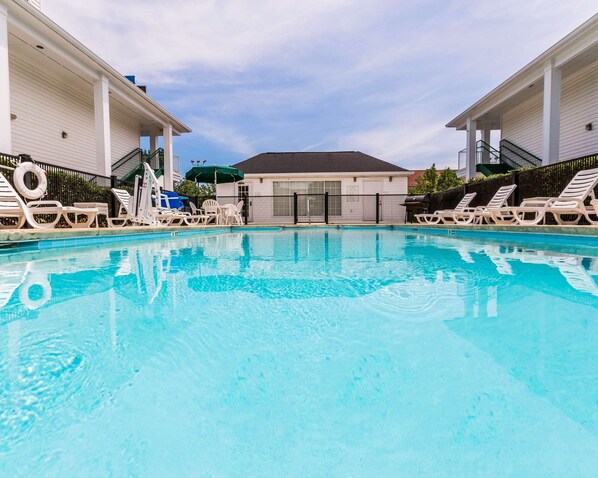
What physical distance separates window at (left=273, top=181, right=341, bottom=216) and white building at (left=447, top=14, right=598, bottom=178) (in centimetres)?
650

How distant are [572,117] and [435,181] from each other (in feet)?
29.8

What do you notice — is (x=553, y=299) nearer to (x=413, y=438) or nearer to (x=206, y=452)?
(x=413, y=438)

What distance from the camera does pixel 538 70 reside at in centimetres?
1088

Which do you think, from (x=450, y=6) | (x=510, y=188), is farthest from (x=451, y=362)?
(x=450, y=6)

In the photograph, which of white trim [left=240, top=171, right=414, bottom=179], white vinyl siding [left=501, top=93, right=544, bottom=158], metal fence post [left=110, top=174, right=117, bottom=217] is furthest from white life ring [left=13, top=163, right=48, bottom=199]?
white vinyl siding [left=501, top=93, right=544, bottom=158]

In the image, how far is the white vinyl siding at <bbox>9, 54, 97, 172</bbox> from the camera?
930 cm

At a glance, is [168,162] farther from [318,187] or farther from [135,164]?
[318,187]

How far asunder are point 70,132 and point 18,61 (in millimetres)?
2531

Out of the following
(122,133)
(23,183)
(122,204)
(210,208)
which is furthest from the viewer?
(122,133)

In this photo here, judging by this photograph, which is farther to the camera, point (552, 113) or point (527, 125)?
point (527, 125)

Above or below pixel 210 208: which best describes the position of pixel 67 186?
above

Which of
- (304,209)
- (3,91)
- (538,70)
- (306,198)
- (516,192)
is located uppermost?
(538,70)

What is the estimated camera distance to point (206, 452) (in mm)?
759

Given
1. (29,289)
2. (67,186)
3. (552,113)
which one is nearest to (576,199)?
(552,113)
